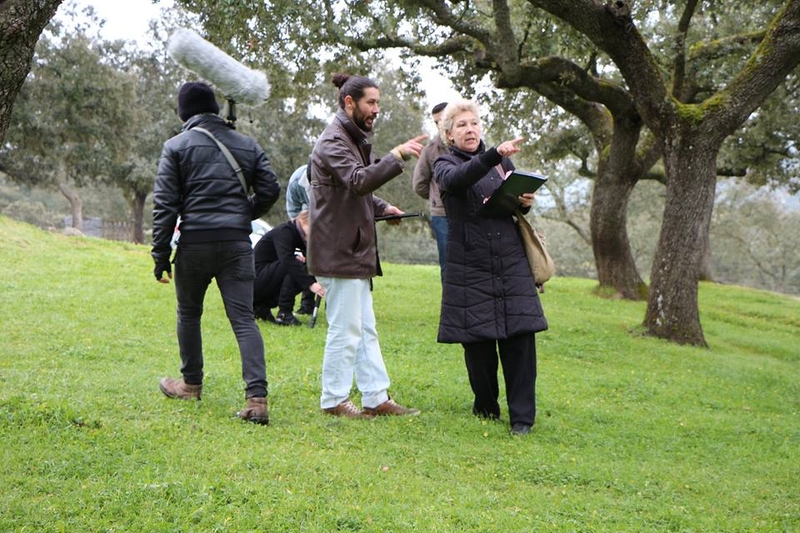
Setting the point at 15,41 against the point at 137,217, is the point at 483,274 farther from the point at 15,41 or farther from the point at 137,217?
the point at 137,217

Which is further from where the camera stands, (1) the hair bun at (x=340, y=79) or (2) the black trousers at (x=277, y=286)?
(2) the black trousers at (x=277, y=286)

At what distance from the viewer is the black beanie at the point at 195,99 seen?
5402 mm

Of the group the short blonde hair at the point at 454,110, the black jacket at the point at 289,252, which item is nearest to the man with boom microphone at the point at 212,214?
the short blonde hair at the point at 454,110

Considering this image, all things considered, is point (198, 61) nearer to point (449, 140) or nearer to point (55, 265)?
point (449, 140)

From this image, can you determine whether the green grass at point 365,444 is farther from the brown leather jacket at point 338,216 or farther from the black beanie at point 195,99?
the black beanie at point 195,99

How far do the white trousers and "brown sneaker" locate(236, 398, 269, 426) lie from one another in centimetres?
58

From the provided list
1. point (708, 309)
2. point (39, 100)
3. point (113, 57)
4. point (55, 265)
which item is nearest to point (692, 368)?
point (708, 309)

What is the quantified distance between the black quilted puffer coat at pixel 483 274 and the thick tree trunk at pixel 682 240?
6.89 metres

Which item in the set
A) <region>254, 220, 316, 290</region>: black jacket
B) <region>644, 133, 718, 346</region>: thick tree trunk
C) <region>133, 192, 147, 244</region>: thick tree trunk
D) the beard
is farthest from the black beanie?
<region>133, 192, 147, 244</region>: thick tree trunk

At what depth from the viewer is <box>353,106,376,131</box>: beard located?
549 centimetres

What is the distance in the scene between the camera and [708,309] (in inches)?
746

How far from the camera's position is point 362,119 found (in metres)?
5.51

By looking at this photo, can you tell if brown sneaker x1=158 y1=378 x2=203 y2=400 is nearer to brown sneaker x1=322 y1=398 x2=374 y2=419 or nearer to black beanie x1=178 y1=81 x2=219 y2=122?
brown sneaker x1=322 y1=398 x2=374 y2=419

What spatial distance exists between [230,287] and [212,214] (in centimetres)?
52
